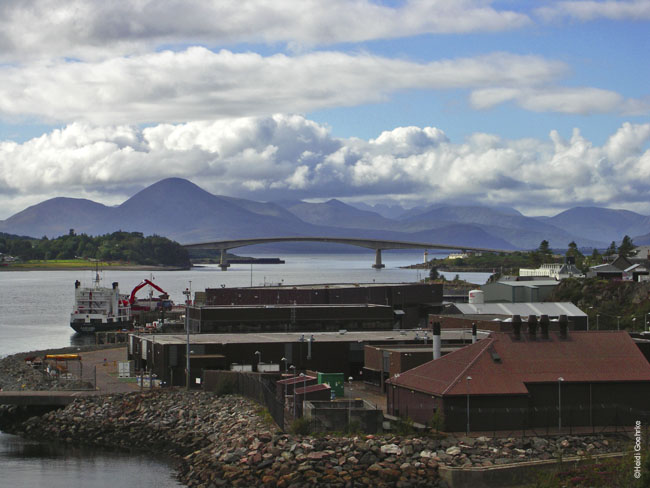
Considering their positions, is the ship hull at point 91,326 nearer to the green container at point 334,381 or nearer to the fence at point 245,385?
the fence at point 245,385

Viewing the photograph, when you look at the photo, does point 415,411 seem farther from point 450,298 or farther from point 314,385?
point 450,298

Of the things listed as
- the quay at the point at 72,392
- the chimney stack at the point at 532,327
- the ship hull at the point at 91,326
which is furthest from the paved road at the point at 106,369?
the ship hull at the point at 91,326

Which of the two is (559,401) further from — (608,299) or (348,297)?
(608,299)

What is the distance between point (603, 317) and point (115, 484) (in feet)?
132

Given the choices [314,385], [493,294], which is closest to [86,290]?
[493,294]

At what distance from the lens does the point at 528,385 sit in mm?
22578

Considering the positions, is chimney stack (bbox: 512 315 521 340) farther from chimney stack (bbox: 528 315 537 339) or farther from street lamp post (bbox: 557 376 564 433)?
street lamp post (bbox: 557 376 564 433)

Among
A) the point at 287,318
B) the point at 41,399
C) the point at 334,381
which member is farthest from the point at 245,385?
the point at 287,318

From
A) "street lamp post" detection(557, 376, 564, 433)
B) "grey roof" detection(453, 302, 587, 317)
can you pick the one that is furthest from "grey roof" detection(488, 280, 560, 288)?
"street lamp post" detection(557, 376, 564, 433)

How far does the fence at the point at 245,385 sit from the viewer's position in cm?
2592

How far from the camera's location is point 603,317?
187 feet

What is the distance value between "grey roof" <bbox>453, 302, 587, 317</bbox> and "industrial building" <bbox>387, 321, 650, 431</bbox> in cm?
1839

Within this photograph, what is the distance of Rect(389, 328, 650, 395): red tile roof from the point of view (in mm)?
22375

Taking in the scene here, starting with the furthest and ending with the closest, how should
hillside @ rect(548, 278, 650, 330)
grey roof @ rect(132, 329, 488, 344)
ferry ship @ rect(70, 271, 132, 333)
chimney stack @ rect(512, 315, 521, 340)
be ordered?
ferry ship @ rect(70, 271, 132, 333) < hillside @ rect(548, 278, 650, 330) < grey roof @ rect(132, 329, 488, 344) < chimney stack @ rect(512, 315, 521, 340)
